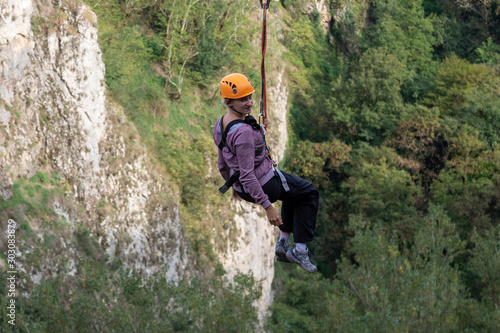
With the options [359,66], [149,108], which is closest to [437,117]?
[359,66]

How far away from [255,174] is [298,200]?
0.70 metres

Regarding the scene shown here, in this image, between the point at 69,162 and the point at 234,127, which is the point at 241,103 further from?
the point at 69,162

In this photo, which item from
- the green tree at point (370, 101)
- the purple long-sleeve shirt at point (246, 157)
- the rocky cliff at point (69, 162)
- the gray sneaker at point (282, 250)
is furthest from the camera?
the green tree at point (370, 101)

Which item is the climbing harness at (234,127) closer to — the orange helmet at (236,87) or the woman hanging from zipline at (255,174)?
the woman hanging from zipline at (255,174)

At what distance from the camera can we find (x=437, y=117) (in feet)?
111

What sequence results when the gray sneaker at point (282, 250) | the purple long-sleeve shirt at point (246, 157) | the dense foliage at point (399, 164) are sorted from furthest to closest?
the dense foliage at point (399, 164) < the gray sneaker at point (282, 250) < the purple long-sleeve shirt at point (246, 157)

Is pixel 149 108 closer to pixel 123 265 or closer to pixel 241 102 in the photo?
pixel 123 265

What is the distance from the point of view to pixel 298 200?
22.3 feet

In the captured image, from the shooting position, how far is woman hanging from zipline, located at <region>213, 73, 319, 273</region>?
20.0ft

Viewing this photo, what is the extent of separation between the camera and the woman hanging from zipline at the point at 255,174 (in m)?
6.11

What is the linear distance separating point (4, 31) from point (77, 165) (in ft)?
14.4

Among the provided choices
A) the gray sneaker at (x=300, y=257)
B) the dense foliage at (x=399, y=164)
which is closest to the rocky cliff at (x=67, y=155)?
the dense foliage at (x=399, y=164)

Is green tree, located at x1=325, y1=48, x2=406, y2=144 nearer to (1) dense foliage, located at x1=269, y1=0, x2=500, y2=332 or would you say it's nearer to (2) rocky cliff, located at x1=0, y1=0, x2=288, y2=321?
(1) dense foliage, located at x1=269, y1=0, x2=500, y2=332

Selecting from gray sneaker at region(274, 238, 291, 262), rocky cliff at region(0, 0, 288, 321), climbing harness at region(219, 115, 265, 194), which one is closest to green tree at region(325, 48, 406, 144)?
rocky cliff at region(0, 0, 288, 321)
